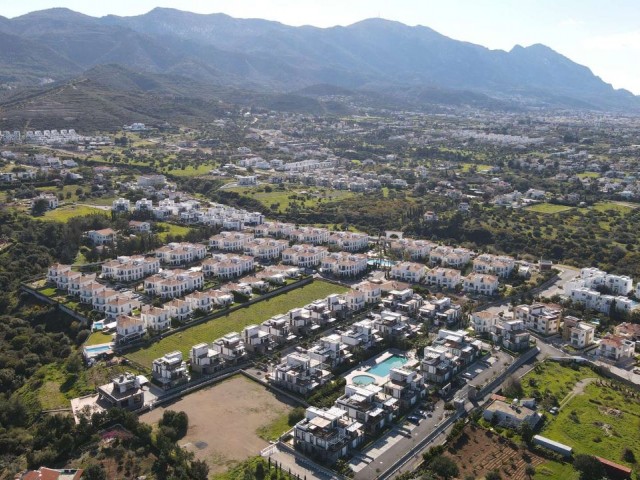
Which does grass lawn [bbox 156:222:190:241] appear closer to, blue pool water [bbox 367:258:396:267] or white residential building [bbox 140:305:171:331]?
white residential building [bbox 140:305:171:331]

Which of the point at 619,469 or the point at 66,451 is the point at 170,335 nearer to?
the point at 66,451

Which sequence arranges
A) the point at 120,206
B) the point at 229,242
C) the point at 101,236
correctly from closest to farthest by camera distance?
the point at 101,236, the point at 229,242, the point at 120,206

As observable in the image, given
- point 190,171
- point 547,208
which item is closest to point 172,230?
point 190,171

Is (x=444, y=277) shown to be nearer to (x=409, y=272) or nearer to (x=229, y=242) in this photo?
(x=409, y=272)

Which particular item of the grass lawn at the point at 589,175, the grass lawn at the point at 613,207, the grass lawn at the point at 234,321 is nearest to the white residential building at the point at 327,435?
the grass lawn at the point at 234,321

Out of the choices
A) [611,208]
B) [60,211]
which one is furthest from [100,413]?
[611,208]

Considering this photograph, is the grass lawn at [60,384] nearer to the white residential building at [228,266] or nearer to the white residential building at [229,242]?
the white residential building at [228,266]
